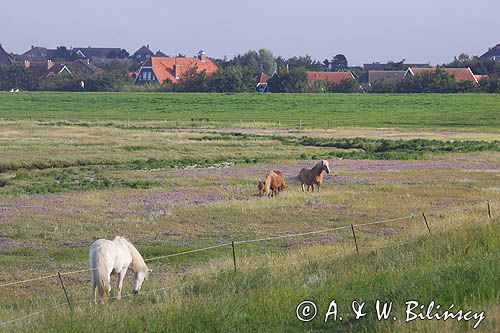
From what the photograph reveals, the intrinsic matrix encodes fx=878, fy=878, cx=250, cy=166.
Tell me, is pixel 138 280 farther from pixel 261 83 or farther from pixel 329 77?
pixel 261 83

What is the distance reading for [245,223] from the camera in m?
28.9

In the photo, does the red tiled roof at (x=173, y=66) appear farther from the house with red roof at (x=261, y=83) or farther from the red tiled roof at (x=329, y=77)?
the red tiled roof at (x=329, y=77)

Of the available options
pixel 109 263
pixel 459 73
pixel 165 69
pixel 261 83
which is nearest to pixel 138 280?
pixel 109 263

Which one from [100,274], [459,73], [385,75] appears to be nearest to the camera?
[100,274]

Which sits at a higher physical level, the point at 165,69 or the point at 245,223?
the point at 165,69

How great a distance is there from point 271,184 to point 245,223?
8.19m

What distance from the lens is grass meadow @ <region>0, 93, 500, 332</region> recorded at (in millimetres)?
12578

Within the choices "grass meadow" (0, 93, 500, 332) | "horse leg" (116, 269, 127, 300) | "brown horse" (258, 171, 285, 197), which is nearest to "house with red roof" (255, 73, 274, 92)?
"grass meadow" (0, 93, 500, 332)

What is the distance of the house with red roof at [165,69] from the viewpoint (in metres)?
192

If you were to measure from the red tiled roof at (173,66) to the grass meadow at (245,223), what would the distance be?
106 meters

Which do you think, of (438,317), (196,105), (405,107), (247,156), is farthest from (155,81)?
(438,317)

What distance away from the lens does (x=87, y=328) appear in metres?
11.8

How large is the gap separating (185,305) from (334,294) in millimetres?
2260

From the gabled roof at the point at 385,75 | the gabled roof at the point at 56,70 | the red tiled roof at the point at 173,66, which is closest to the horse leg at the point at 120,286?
the gabled roof at the point at 385,75
